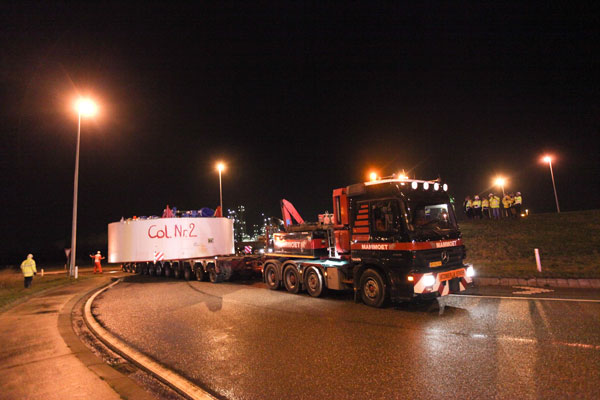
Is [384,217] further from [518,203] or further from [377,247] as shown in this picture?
[518,203]

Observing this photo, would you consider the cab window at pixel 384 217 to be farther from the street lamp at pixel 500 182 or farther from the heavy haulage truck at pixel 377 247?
the street lamp at pixel 500 182

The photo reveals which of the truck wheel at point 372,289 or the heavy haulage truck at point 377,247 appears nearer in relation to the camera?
the heavy haulage truck at point 377,247

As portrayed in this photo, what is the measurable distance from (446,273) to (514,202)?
49.4ft

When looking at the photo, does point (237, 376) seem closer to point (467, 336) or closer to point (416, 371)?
point (416, 371)

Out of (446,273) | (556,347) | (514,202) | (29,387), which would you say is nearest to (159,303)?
(29,387)

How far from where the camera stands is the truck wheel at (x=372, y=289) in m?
7.86

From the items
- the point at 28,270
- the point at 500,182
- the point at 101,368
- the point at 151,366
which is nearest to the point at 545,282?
the point at 151,366

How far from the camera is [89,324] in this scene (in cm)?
769

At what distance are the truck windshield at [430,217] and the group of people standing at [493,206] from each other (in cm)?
1364

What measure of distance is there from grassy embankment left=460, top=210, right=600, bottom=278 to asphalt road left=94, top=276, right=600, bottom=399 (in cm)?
365

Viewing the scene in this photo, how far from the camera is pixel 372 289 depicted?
323 inches

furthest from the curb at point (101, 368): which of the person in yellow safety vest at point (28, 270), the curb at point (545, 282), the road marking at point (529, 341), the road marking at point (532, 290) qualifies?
the curb at point (545, 282)

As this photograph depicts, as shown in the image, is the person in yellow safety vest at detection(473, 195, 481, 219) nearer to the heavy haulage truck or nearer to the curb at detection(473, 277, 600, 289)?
the curb at detection(473, 277, 600, 289)

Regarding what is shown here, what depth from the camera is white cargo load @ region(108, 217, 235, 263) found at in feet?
52.2
